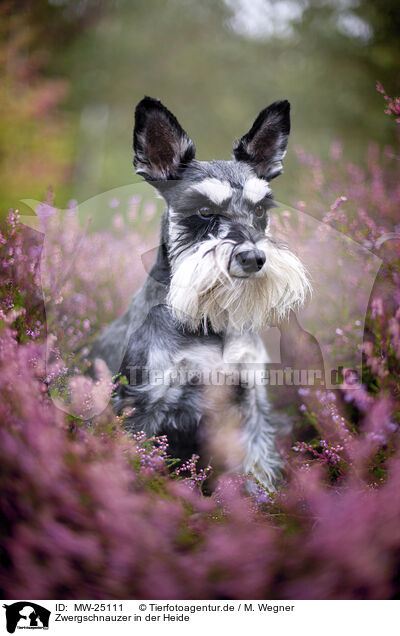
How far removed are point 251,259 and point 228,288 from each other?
17 cm

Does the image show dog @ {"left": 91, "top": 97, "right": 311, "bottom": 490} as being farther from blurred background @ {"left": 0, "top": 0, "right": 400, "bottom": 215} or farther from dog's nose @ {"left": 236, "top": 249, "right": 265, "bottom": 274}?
blurred background @ {"left": 0, "top": 0, "right": 400, "bottom": 215}

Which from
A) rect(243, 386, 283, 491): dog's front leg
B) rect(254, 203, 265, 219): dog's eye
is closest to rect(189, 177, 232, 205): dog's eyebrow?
rect(254, 203, 265, 219): dog's eye

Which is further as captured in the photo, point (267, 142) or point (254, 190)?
point (267, 142)

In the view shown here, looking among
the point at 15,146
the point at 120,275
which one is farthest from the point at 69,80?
the point at 120,275

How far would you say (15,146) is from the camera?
2.25m

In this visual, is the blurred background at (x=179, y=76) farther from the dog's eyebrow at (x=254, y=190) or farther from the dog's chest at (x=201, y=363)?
the dog's chest at (x=201, y=363)

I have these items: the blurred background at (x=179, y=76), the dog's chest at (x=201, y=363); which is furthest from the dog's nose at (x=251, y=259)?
the blurred background at (x=179, y=76)

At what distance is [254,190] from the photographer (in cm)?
177

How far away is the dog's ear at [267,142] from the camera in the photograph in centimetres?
179

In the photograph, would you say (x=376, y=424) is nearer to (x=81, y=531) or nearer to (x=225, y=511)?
(x=225, y=511)

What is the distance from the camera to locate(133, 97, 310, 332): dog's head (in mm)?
1625

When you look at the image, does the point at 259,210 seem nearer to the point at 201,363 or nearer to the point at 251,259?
the point at 251,259
